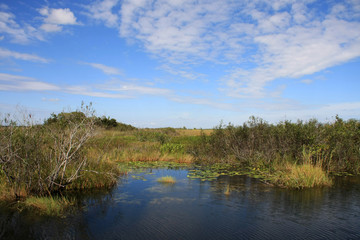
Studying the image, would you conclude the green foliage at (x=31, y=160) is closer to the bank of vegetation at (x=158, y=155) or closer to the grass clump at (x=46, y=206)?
the bank of vegetation at (x=158, y=155)

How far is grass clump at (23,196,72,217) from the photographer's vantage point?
6.47 metres

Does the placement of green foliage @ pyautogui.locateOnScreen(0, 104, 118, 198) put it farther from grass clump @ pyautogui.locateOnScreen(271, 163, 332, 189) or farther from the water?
grass clump @ pyautogui.locateOnScreen(271, 163, 332, 189)

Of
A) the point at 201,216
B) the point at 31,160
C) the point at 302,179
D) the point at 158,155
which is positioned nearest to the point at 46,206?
the point at 31,160

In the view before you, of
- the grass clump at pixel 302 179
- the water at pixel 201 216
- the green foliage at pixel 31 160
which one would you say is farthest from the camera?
the grass clump at pixel 302 179

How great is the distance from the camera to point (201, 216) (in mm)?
6766

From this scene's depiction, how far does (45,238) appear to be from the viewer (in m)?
5.34

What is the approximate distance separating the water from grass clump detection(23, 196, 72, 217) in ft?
0.74

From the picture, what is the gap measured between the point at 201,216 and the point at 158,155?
9.74 m

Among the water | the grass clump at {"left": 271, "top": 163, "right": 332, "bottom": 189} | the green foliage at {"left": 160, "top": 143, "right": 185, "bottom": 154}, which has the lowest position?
the water

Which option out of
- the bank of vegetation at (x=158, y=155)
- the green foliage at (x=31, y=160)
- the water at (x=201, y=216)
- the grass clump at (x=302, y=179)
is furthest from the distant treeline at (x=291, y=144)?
the green foliage at (x=31, y=160)

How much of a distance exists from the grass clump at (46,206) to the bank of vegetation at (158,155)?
1.1 inches

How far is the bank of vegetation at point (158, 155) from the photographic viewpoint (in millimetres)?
7465

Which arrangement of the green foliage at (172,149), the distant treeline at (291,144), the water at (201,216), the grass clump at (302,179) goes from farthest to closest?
the green foliage at (172,149)
the distant treeline at (291,144)
the grass clump at (302,179)
the water at (201,216)

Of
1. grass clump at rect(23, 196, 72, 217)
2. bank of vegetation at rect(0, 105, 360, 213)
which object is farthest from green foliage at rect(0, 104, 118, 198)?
grass clump at rect(23, 196, 72, 217)
